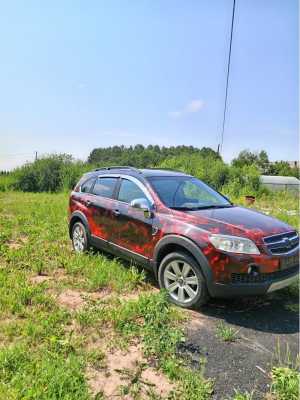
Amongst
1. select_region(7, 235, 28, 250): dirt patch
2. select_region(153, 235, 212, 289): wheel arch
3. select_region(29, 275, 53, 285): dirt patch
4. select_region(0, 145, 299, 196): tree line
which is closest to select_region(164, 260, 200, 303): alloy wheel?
select_region(153, 235, 212, 289): wheel arch

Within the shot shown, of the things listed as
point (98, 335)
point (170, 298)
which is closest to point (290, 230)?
point (170, 298)

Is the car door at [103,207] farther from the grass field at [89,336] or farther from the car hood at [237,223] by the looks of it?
the car hood at [237,223]

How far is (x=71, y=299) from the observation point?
4.62 m

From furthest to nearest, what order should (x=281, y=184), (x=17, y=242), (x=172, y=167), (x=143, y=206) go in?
(x=281, y=184)
(x=172, y=167)
(x=17, y=242)
(x=143, y=206)

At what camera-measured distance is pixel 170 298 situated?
459 cm

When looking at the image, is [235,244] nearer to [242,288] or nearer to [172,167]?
[242,288]

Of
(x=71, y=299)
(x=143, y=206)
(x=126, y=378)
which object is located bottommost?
(x=126, y=378)

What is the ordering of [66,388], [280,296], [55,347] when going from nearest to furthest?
[66,388]
[55,347]
[280,296]

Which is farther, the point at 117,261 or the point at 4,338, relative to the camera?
the point at 117,261

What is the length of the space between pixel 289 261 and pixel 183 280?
4.20 ft

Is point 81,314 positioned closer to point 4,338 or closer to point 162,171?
point 4,338

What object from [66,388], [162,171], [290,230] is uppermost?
[162,171]

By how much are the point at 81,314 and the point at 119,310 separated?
1.40ft

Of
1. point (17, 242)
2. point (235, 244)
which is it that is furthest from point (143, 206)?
point (17, 242)
